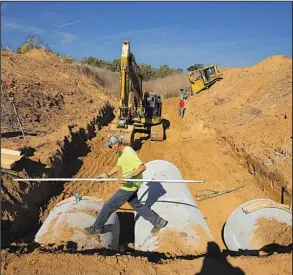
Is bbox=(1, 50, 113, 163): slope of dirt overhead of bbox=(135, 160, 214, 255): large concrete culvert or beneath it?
overhead

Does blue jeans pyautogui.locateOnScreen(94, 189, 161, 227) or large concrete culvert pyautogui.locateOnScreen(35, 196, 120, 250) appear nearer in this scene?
large concrete culvert pyautogui.locateOnScreen(35, 196, 120, 250)

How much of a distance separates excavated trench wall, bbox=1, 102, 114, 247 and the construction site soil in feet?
0.09

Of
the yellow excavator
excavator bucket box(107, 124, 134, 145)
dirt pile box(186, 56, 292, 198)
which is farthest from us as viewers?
excavator bucket box(107, 124, 134, 145)

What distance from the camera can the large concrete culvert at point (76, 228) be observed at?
5.68 meters

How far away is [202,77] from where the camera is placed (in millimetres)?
24328

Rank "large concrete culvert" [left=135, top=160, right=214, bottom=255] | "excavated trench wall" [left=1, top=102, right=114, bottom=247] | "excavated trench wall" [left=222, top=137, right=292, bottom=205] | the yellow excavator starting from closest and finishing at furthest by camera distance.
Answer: "large concrete culvert" [left=135, top=160, right=214, bottom=255] → "excavated trench wall" [left=1, top=102, right=114, bottom=247] → "excavated trench wall" [left=222, top=137, right=292, bottom=205] → the yellow excavator

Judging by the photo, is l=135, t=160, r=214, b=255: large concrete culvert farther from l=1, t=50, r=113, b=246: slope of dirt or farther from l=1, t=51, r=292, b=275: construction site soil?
l=1, t=50, r=113, b=246: slope of dirt

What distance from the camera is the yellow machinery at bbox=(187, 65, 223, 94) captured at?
958 inches

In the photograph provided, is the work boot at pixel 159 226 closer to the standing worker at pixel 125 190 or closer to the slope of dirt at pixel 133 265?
the standing worker at pixel 125 190

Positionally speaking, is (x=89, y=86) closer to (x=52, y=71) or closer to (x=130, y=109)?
(x=52, y=71)

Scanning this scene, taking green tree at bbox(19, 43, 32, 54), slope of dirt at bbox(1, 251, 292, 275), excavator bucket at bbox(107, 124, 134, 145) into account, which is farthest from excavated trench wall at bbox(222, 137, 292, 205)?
green tree at bbox(19, 43, 32, 54)

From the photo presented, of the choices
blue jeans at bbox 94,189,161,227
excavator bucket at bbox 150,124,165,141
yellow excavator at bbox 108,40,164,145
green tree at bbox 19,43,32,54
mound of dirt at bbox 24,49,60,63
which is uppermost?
green tree at bbox 19,43,32,54

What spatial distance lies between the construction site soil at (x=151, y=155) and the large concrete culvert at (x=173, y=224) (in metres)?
0.06

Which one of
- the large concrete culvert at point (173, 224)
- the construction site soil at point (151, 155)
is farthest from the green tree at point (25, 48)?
the large concrete culvert at point (173, 224)
